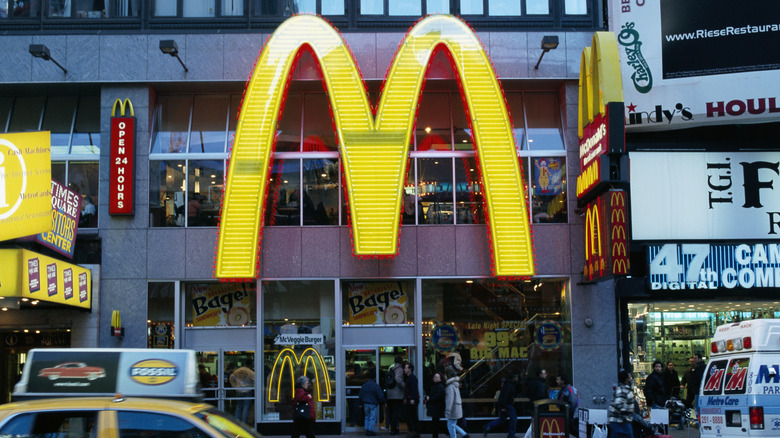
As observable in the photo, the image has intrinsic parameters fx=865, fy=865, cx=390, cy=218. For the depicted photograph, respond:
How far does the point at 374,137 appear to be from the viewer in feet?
64.4

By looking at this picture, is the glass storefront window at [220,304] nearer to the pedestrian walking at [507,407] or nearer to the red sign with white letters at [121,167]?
the red sign with white letters at [121,167]

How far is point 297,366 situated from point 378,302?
2418mm

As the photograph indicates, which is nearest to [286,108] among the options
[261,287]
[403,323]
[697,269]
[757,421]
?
[261,287]

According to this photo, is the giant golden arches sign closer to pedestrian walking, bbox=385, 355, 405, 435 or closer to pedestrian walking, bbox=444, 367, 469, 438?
pedestrian walking, bbox=385, 355, 405, 435

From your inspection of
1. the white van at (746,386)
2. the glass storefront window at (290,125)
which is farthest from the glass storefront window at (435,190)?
the white van at (746,386)

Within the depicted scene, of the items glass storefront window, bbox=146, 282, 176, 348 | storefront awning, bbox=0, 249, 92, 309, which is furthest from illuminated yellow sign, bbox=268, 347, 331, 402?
storefront awning, bbox=0, 249, 92, 309

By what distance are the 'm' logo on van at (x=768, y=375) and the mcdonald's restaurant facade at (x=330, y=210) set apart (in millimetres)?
7064

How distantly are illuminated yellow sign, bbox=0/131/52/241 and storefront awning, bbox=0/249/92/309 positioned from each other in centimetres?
46

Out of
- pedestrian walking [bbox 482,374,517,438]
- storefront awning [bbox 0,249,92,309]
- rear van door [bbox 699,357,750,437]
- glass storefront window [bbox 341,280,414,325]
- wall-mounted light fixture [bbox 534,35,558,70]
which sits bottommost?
pedestrian walking [bbox 482,374,517,438]

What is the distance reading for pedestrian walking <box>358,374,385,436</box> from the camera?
19.3 metres

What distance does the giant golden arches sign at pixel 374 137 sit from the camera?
19391 millimetres

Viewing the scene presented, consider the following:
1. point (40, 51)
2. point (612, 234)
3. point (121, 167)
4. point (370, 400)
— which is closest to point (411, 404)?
point (370, 400)

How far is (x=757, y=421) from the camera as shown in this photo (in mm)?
12648

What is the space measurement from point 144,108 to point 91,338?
557 cm
